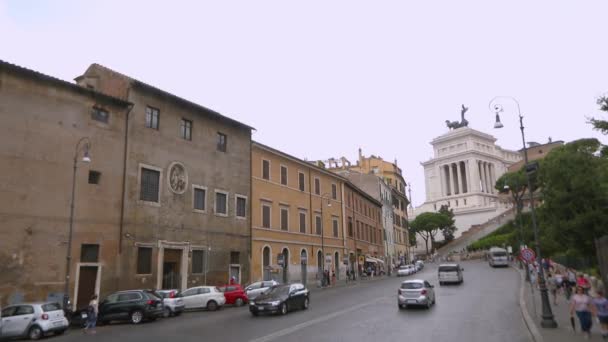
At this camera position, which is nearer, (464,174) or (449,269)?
(449,269)

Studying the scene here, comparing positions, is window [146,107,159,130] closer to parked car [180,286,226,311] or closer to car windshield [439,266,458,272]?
parked car [180,286,226,311]

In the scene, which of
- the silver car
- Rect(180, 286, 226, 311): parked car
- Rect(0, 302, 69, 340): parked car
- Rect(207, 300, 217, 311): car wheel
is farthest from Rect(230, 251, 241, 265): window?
Rect(0, 302, 69, 340): parked car

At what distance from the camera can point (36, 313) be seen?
62.3ft

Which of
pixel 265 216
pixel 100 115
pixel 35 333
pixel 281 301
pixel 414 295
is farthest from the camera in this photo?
pixel 265 216

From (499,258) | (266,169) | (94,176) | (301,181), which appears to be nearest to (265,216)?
(266,169)

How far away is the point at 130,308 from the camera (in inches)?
870

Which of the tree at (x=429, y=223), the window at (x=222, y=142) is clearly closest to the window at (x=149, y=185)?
the window at (x=222, y=142)

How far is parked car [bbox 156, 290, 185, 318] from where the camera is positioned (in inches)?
964

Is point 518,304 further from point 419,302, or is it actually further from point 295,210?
point 295,210

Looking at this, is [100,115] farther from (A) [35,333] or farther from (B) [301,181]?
(B) [301,181]

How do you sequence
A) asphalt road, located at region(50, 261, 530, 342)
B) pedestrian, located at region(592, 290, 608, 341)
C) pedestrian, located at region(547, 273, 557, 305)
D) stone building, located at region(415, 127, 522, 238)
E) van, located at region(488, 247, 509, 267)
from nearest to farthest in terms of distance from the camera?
pedestrian, located at region(592, 290, 608, 341) < asphalt road, located at region(50, 261, 530, 342) < pedestrian, located at region(547, 273, 557, 305) < van, located at region(488, 247, 509, 267) < stone building, located at region(415, 127, 522, 238)

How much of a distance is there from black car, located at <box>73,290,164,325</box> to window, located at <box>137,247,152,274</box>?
6.06 meters

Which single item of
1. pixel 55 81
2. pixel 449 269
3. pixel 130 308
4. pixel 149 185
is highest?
pixel 55 81

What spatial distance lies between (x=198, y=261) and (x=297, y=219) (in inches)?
572
